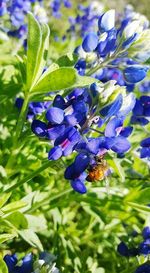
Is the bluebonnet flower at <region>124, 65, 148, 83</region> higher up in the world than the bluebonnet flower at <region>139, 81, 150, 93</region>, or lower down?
higher up

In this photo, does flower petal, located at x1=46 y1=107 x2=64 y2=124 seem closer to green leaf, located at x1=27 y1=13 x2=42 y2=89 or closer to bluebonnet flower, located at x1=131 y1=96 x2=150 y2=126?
green leaf, located at x1=27 y1=13 x2=42 y2=89

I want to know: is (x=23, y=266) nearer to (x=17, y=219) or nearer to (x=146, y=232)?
(x=17, y=219)

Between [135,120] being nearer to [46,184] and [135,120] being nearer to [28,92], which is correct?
[46,184]

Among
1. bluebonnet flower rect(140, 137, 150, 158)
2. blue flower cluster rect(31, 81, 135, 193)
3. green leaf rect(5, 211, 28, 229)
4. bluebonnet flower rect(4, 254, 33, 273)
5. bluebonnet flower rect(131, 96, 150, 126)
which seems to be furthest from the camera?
bluebonnet flower rect(131, 96, 150, 126)

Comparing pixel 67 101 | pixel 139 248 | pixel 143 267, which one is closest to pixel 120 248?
pixel 139 248

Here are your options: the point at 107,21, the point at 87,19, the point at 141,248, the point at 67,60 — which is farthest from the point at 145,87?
the point at 67,60

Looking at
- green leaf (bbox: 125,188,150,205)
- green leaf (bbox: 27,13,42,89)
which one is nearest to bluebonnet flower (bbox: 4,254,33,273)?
green leaf (bbox: 125,188,150,205)
